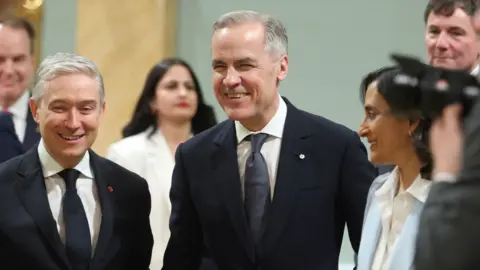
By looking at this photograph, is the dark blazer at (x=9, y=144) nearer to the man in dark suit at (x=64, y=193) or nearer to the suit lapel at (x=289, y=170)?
the man in dark suit at (x=64, y=193)

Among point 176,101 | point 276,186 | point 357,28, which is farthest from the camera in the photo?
point 357,28

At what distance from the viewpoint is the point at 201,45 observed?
4758 mm

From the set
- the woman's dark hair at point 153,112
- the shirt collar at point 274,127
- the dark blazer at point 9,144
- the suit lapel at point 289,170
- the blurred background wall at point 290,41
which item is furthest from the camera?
the blurred background wall at point 290,41

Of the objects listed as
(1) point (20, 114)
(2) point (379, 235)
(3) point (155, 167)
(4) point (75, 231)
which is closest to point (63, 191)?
(4) point (75, 231)

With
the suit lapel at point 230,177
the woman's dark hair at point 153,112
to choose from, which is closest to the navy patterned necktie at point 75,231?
the suit lapel at point 230,177

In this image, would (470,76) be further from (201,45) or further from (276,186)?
(201,45)

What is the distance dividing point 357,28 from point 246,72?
90.3 inches

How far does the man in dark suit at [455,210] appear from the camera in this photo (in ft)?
4.30

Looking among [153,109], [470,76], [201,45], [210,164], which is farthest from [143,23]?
[470,76]

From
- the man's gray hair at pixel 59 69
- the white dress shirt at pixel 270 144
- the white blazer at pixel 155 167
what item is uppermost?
the man's gray hair at pixel 59 69

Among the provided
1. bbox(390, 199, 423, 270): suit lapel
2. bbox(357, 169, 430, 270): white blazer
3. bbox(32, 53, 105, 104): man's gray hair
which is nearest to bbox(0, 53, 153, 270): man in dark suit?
bbox(32, 53, 105, 104): man's gray hair

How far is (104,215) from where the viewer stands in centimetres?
249

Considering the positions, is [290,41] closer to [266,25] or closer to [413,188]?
[266,25]

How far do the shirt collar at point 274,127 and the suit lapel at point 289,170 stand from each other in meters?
0.01
